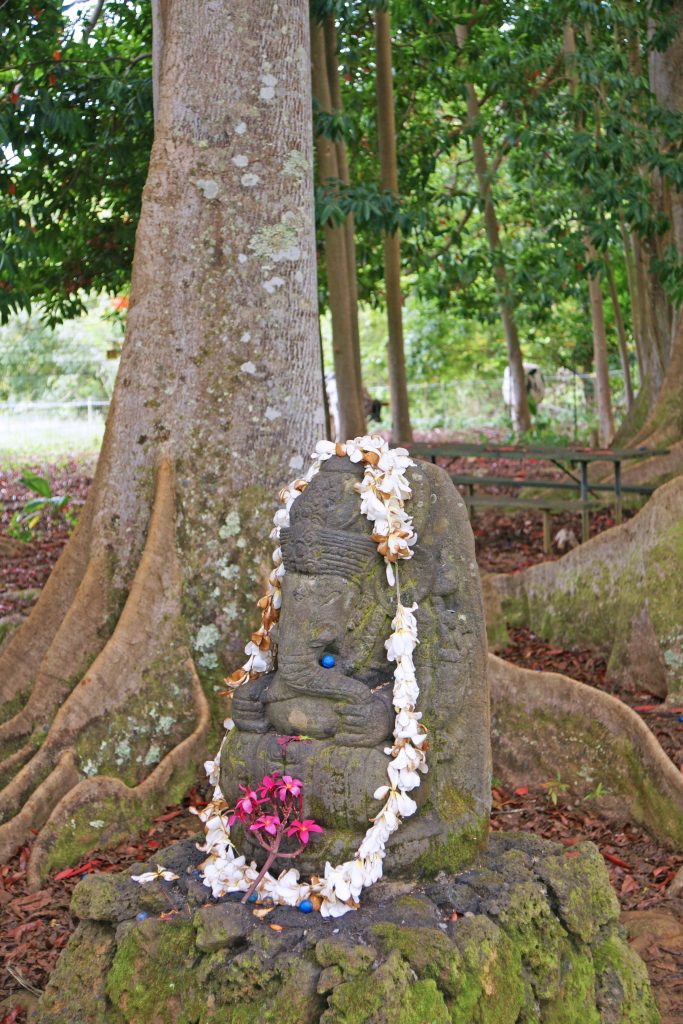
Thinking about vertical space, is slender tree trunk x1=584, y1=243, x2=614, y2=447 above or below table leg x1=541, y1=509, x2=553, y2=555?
above

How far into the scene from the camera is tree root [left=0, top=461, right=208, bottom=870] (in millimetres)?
5051

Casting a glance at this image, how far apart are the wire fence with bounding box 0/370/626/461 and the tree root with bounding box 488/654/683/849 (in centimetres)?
1453

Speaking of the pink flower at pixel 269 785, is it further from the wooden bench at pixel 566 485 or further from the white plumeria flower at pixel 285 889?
the wooden bench at pixel 566 485

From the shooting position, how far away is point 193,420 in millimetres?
5633

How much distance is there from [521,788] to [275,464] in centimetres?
204

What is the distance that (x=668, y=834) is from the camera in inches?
195

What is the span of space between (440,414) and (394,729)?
25684 mm

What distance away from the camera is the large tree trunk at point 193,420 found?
5375 mm

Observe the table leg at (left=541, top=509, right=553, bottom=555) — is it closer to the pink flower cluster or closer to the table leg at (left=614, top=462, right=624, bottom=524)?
the table leg at (left=614, top=462, right=624, bottom=524)

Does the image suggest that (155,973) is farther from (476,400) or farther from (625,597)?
(476,400)

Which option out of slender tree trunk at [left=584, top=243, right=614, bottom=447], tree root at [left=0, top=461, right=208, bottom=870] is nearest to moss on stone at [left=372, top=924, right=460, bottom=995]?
tree root at [left=0, top=461, right=208, bottom=870]

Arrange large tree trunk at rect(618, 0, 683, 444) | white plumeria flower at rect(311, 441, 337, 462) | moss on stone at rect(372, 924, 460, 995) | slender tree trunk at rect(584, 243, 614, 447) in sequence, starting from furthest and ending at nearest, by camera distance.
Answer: slender tree trunk at rect(584, 243, 614, 447), large tree trunk at rect(618, 0, 683, 444), white plumeria flower at rect(311, 441, 337, 462), moss on stone at rect(372, 924, 460, 995)

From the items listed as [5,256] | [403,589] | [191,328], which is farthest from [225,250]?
[403,589]

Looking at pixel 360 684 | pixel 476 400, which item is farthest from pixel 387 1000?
pixel 476 400
